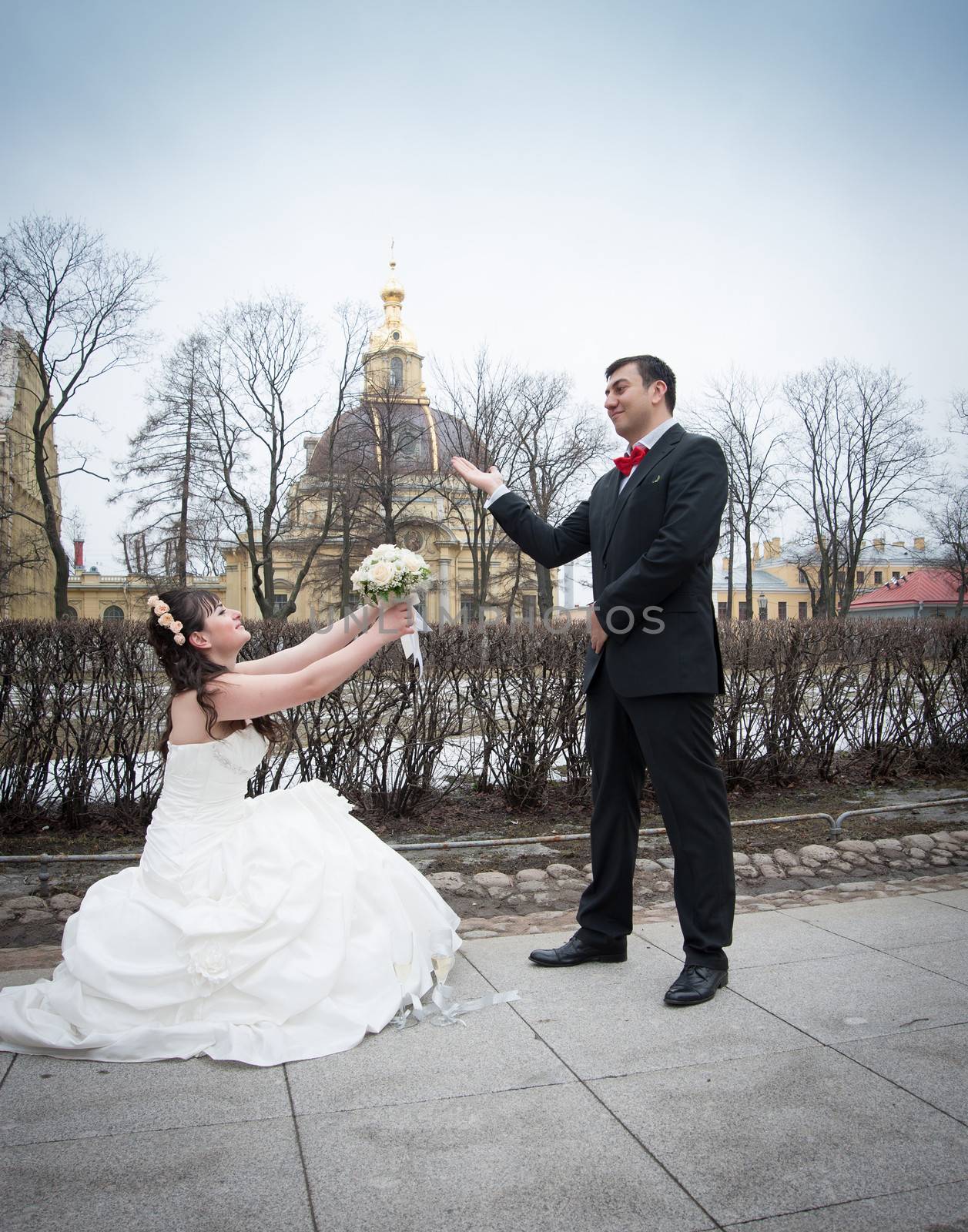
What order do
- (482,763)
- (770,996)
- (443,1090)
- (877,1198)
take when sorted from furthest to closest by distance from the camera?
(482,763) → (770,996) → (443,1090) → (877,1198)

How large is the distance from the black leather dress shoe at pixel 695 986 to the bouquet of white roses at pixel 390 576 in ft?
5.81

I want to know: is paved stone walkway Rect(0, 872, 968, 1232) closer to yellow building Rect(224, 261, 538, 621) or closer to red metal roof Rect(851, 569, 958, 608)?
yellow building Rect(224, 261, 538, 621)

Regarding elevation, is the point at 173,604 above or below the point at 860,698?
above

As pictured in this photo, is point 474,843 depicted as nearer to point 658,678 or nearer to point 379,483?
point 658,678

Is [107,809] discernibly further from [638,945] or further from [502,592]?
[502,592]

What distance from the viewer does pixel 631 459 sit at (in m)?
3.56

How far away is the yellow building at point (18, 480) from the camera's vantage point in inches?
1067

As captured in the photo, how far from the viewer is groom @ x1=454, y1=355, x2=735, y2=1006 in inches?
129

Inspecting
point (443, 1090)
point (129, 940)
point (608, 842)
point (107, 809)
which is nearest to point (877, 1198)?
point (443, 1090)

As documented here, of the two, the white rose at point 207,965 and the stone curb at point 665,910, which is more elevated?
the white rose at point 207,965

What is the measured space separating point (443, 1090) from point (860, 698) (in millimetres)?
6969

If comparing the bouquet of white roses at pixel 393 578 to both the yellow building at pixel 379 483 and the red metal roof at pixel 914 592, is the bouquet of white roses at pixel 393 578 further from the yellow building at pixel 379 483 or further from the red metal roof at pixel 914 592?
the red metal roof at pixel 914 592

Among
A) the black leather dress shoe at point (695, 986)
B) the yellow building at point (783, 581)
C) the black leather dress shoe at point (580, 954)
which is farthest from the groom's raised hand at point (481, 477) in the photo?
the yellow building at point (783, 581)

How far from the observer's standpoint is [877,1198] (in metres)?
2.05
